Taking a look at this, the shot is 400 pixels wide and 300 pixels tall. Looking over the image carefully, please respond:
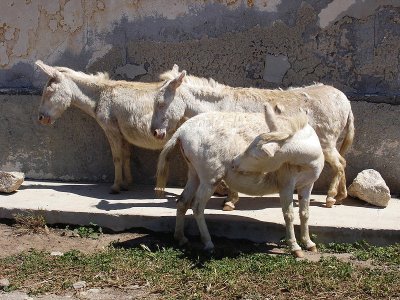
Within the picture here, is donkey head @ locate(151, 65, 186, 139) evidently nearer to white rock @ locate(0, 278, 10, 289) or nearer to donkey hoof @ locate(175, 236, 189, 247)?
donkey hoof @ locate(175, 236, 189, 247)

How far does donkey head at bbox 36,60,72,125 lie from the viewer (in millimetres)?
8203

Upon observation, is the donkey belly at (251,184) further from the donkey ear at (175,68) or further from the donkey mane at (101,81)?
the donkey mane at (101,81)

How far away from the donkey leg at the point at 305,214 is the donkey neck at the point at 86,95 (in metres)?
3.06

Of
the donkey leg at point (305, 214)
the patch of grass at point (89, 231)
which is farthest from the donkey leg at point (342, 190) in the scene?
the patch of grass at point (89, 231)

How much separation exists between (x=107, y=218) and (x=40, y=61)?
7.97 feet

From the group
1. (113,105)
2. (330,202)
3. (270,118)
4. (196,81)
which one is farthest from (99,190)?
(270,118)

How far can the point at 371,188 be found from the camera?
24.0 ft

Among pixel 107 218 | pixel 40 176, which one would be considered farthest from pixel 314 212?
pixel 40 176

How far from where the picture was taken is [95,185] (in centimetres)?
850

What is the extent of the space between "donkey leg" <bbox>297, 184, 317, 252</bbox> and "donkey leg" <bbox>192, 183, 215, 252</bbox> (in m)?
0.82

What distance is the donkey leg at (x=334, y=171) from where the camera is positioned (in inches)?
289

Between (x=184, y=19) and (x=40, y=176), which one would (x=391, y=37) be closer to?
(x=184, y=19)

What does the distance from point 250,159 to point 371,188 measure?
2.04 m

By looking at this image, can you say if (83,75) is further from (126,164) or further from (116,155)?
(126,164)
